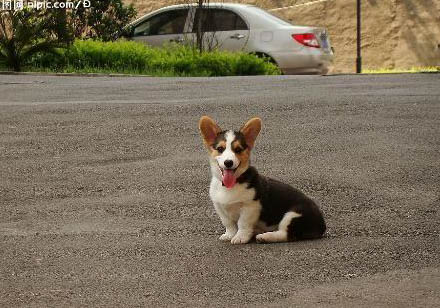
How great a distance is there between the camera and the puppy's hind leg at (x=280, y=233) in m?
5.81

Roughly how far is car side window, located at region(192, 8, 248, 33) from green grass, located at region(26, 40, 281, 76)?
665mm

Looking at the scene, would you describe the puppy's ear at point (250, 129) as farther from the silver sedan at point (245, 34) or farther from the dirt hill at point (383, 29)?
the dirt hill at point (383, 29)

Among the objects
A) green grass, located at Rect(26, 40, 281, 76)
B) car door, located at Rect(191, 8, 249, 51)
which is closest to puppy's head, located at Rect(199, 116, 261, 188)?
green grass, located at Rect(26, 40, 281, 76)

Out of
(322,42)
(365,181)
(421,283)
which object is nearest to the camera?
(421,283)

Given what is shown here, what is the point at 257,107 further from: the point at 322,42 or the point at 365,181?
the point at 322,42

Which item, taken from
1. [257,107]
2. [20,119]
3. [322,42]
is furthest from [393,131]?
[322,42]

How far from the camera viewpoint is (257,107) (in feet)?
38.0

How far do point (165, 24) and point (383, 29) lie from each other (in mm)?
7310

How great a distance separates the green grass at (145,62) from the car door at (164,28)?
1.20 meters

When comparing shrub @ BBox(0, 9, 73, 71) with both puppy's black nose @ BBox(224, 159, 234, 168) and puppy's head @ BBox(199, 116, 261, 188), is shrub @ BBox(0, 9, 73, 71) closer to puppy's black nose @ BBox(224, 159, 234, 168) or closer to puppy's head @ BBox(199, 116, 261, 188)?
puppy's head @ BBox(199, 116, 261, 188)

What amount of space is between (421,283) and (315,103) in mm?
6923

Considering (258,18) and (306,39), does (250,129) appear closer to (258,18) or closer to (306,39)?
(306,39)

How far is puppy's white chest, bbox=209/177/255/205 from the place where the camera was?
5.61 meters

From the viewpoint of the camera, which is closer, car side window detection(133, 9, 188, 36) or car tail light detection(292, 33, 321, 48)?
car tail light detection(292, 33, 321, 48)
